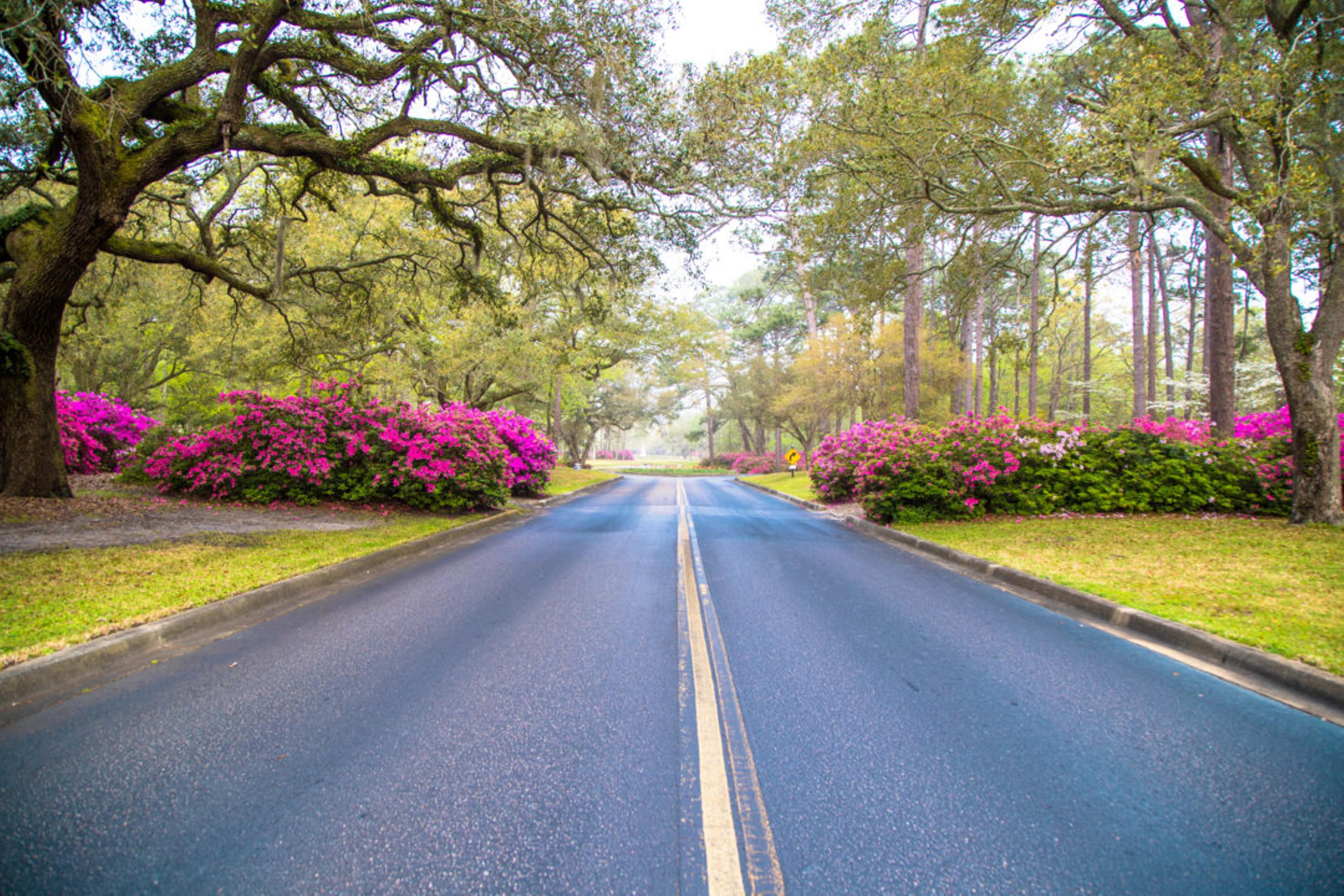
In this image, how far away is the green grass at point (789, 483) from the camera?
19.3m

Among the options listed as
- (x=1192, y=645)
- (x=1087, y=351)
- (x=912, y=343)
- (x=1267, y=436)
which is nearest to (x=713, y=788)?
(x=1192, y=645)

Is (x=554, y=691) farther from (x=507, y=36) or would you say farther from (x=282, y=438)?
(x=282, y=438)

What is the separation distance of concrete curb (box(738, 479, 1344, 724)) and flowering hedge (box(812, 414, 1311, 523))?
3.76 metres

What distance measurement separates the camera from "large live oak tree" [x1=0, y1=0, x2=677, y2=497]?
7996 millimetres

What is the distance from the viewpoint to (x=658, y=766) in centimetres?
267

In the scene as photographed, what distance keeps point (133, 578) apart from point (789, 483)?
72.8ft

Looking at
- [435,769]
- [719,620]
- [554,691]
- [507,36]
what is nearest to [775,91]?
[507,36]

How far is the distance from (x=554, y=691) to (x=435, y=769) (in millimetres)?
942

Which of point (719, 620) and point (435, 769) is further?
point (719, 620)

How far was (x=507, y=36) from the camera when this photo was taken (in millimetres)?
8242

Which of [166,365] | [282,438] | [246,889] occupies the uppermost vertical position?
[166,365]

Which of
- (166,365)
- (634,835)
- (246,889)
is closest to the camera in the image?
(246,889)

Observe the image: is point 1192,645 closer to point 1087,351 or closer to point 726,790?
point 726,790

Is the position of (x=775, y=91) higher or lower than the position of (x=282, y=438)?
higher
